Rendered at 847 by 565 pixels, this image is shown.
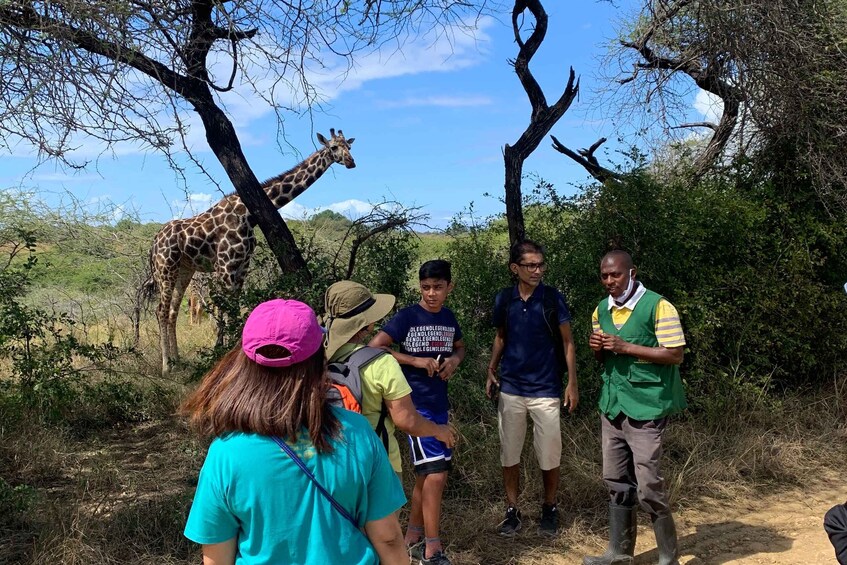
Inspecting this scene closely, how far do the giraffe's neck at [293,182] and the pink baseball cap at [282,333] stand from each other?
749cm

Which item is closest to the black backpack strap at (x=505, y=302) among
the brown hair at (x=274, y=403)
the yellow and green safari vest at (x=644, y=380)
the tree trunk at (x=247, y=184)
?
the yellow and green safari vest at (x=644, y=380)

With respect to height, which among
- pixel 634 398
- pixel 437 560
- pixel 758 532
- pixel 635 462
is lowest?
pixel 758 532

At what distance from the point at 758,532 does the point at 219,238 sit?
22.1 feet

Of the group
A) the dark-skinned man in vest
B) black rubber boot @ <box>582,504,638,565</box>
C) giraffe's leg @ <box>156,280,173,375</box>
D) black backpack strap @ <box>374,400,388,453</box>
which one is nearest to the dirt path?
black rubber boot @ <box>582,504,638,565</box>

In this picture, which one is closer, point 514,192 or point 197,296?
point 514,192

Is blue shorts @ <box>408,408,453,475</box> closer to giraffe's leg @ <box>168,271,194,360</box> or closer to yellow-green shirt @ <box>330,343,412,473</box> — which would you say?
yellow-green shirt @ <box>330,343,412,473</box>

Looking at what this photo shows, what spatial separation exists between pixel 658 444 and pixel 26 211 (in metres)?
9.75

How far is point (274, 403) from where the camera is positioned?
1.74 metres

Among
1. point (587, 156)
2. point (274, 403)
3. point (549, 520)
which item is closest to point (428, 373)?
point (549, 520)

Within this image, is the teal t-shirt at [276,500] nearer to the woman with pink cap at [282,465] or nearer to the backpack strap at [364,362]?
the woman with pink cap at [282,465]

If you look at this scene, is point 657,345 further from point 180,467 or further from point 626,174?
point 180,467

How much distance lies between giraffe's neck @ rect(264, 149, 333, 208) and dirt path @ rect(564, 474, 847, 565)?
6.22m

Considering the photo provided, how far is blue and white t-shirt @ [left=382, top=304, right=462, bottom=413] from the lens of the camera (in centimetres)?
382

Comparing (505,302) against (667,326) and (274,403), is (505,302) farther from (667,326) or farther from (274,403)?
(274,403)
